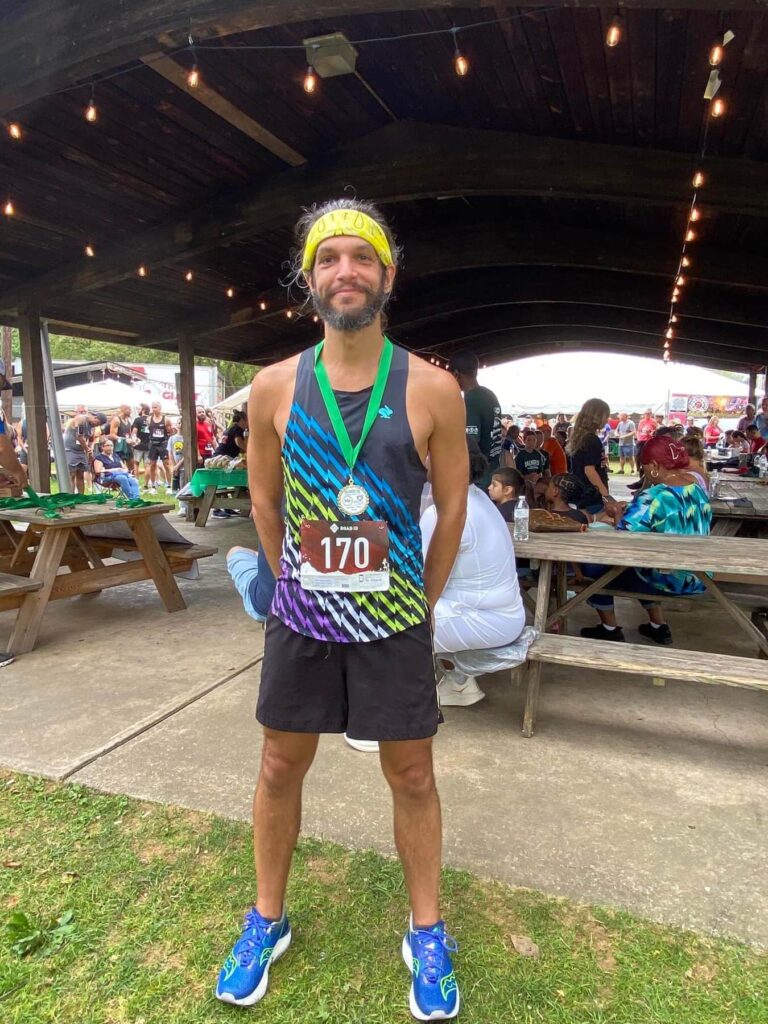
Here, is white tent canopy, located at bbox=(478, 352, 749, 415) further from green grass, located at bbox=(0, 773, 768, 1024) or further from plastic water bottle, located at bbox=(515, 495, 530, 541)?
Result: green grass, located at bbox=(0, 773, 768, 1024)

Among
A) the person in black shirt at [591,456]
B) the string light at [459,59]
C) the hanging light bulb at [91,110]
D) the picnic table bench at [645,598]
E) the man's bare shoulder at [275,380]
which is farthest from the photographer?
the person in black shirt at [591,456]

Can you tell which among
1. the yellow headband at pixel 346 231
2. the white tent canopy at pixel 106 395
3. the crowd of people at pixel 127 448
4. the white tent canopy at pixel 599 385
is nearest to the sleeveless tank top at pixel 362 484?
the yellow headband at pixel 346 231

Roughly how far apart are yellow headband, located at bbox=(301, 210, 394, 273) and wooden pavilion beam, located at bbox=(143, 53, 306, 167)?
3.06 metres

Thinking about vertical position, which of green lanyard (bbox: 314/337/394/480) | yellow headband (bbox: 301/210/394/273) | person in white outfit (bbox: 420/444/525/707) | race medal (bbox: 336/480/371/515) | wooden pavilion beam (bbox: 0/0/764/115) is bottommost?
person in white outfit (bbox: 420/444/525/707)

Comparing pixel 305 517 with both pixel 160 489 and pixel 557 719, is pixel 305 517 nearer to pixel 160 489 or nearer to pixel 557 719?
pixel 557 719

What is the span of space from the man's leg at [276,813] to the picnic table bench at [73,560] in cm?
277

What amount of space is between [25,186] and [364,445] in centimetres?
594

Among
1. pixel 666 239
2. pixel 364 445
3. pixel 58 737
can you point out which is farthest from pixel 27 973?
pixel 666 239

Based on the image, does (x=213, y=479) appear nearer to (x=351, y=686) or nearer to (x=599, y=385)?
(x=351, y=686)

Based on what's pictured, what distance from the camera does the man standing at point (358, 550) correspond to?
60.3 inches

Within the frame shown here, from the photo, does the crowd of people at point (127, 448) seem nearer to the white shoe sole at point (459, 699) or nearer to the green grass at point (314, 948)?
the white shoe sole at point (459, 699)

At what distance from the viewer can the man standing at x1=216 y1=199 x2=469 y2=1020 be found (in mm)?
1532

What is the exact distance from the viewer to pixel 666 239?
738cm

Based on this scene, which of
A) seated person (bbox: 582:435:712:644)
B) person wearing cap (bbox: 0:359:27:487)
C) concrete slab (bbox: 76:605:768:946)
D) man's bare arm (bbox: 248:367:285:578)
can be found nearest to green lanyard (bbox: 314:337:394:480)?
man's bare arm (bbox: 248:367:285:578)
